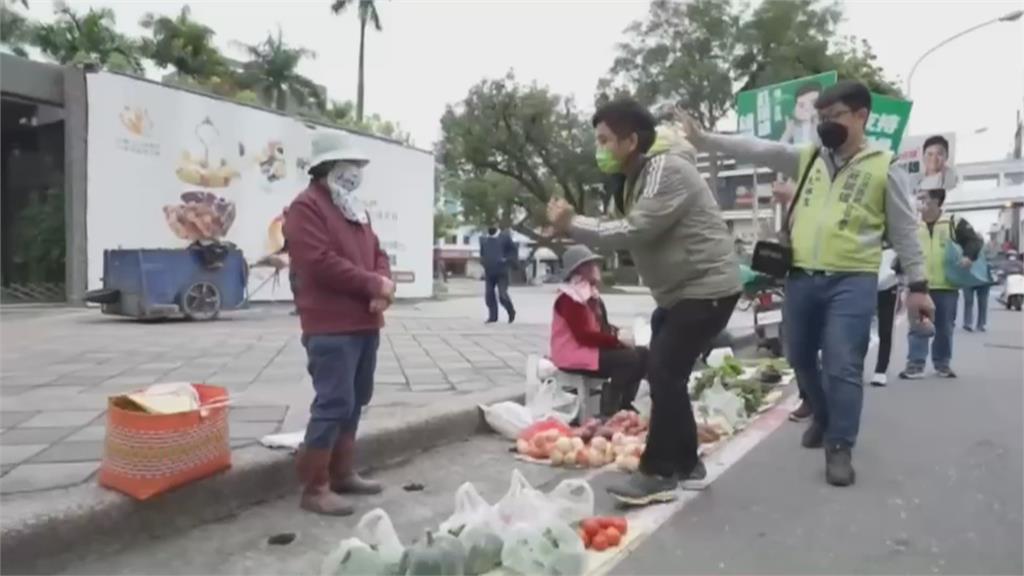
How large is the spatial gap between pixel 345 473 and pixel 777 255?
239 centimetres

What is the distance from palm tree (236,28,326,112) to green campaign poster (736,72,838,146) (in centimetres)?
2584

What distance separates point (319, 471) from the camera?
3602 millimetres

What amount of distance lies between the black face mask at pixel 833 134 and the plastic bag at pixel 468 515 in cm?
246

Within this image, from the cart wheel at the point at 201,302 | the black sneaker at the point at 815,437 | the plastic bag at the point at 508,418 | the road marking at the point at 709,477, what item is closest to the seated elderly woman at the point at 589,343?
the plastic bag at the point at 508,418

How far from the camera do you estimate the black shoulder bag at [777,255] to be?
4430 millimetres

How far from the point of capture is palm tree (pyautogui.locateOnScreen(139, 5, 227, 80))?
1209 inches

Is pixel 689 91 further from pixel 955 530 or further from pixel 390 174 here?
pixel 955 530

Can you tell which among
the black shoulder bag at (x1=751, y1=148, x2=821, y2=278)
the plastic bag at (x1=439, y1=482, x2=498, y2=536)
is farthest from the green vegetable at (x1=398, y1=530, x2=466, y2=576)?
the black shoulder bag at (x1=751, y1=148, x2=821, y2=278)

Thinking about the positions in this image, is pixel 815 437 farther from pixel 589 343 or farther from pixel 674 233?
pixel 674 233

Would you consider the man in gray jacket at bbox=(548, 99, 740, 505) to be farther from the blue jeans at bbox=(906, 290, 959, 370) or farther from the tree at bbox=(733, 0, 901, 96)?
the tree at bbox=(733, 0, 901, 96)

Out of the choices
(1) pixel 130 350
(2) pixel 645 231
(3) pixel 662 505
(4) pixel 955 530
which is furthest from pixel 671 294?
(1) pixel 130 350

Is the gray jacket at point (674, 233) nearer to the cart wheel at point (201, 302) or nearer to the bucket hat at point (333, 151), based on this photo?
the bucket hat at point (333, 151)

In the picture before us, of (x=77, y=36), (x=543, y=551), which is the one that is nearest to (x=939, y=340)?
(x=543, y=551)

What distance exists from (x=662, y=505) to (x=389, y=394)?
264 centimetres
